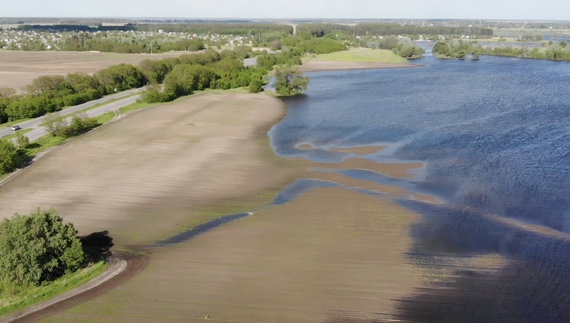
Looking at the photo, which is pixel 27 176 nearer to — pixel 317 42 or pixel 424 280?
pixel 424 280

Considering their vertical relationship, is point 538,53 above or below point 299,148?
above

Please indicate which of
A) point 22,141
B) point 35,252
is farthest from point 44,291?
point 22,141

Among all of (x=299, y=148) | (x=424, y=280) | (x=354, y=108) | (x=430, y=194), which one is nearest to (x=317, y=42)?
(x=354, y=108)

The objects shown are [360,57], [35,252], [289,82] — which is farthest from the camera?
[360,57]

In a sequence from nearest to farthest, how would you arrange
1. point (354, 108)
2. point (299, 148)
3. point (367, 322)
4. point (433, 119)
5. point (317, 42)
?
point (367, 322), point (299, 148), point (433, 119), point (354, 108), point (317, 42)

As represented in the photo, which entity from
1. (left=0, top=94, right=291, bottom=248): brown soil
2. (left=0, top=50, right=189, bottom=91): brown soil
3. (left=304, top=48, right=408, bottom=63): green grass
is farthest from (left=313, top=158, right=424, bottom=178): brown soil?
(left=304, top=48, right=408, bottom=63): green grass

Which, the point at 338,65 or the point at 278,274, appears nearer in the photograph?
the point at 278,274

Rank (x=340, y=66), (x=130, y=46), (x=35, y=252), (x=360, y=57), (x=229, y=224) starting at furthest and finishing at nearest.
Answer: (x=130, y=46)
(x=360, y=57)
(x=340, y=66)
(x=229, y=224)
(x=35, y=252)

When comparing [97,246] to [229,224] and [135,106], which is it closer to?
[229,224]
